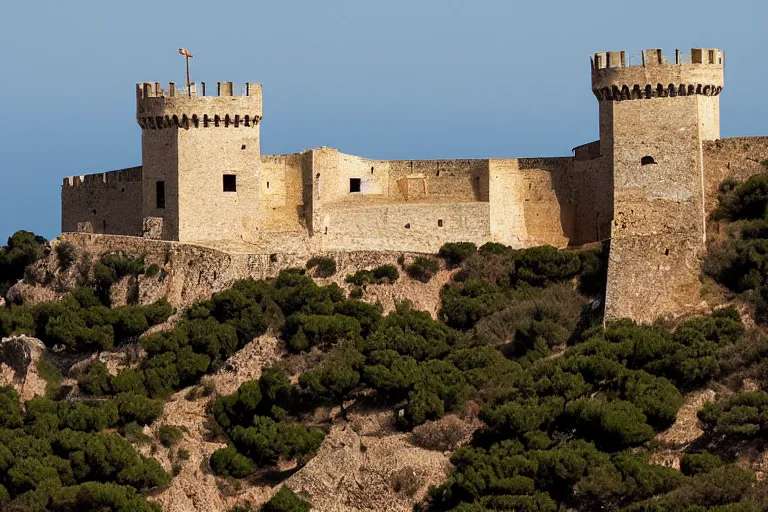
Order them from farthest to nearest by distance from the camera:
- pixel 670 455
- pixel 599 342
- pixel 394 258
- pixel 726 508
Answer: pixel 394 258, pixel 599 342, pixel 670 455, pixel 726 508

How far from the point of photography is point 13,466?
5575 centimetres

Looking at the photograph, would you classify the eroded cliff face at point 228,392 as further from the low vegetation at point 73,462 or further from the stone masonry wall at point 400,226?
the stone masonry wall at point 400,226

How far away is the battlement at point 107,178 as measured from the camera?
218 ft

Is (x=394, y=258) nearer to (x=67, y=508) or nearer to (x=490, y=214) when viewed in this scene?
(x=490, y=214)

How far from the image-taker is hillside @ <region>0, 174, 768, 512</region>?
54438mm

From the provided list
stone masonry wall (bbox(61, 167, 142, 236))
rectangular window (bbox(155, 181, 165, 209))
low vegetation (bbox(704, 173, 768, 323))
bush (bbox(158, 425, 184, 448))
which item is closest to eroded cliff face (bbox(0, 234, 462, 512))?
bush (bbox(158, 425, 184, 448))

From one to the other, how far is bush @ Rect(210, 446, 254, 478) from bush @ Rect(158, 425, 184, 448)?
4.25 ft

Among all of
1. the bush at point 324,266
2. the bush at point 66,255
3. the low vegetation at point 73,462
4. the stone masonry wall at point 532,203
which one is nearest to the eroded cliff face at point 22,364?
the low vegetation at point 73,462

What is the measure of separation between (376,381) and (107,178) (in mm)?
12152

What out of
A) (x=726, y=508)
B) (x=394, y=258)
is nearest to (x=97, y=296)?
(x=394, y=258)

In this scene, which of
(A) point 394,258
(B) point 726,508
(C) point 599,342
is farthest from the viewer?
(A) point 394,258

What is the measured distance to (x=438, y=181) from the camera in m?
65.4

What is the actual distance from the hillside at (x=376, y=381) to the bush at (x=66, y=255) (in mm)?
104

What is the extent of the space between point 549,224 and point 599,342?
6769 mm
